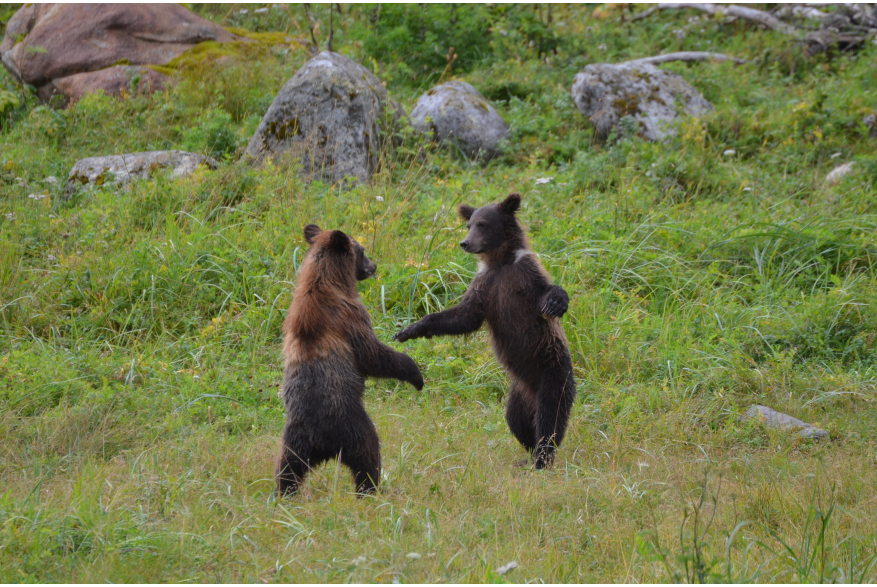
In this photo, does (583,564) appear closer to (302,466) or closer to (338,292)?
(302,466)

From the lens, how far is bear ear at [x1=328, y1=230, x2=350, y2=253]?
4.51 meters

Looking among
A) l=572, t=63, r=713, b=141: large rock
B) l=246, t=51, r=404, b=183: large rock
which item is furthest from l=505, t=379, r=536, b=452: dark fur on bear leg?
l=572, t=63, r=713, b=141: large rock

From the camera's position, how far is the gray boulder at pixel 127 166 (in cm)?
849

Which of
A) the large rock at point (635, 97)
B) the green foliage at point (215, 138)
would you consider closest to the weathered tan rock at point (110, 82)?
the green foliage at point (215, 138)

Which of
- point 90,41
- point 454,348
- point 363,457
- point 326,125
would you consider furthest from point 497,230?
point 90,41

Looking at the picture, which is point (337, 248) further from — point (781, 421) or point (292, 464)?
point (781, 421)

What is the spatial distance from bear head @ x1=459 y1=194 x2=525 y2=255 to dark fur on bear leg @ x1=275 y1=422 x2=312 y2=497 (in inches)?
77.5

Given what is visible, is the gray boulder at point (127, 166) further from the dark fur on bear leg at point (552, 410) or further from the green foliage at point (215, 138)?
the dark fur on bear leg at point (552, 410)

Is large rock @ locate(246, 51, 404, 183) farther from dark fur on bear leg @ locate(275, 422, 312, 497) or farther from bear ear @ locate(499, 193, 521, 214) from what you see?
dark fur on bear leg @ locate(275, 422, 312, 497)

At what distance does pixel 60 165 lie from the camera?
9234mm

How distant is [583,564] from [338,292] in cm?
221

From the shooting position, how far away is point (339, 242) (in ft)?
15.0

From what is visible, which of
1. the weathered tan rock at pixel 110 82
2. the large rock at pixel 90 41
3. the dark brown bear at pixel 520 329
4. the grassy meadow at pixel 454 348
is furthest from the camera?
the large rock at pixel 90 41

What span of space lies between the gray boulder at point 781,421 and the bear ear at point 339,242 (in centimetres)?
333
